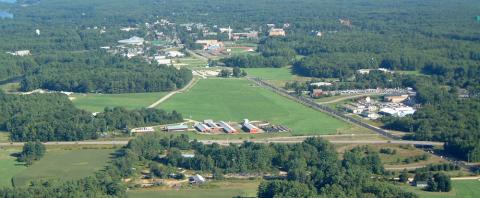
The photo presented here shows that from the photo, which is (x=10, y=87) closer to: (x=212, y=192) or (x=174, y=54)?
(x=174, y=54)

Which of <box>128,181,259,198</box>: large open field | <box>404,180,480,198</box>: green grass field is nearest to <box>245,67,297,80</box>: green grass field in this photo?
<box>128,181,259,198</box>: large open field

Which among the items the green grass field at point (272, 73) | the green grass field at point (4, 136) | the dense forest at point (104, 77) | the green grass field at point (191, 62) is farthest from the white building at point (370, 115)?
the green grass field at point (191, 62)

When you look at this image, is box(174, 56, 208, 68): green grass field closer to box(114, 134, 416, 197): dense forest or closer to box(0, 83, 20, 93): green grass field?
box(0, 83, 20, 93): green grass field

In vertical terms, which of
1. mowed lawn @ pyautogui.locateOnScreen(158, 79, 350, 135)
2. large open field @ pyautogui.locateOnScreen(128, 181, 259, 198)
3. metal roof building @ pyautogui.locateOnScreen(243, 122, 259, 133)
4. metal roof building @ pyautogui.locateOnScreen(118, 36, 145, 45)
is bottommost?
metal roof building @ pyautogui.locateOnScreen(118, 36, 145, 45)

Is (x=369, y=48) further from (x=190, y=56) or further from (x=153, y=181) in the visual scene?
(x=153, y=181)

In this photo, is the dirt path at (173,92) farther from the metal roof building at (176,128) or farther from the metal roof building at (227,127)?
the metal roof building at (227,127)
